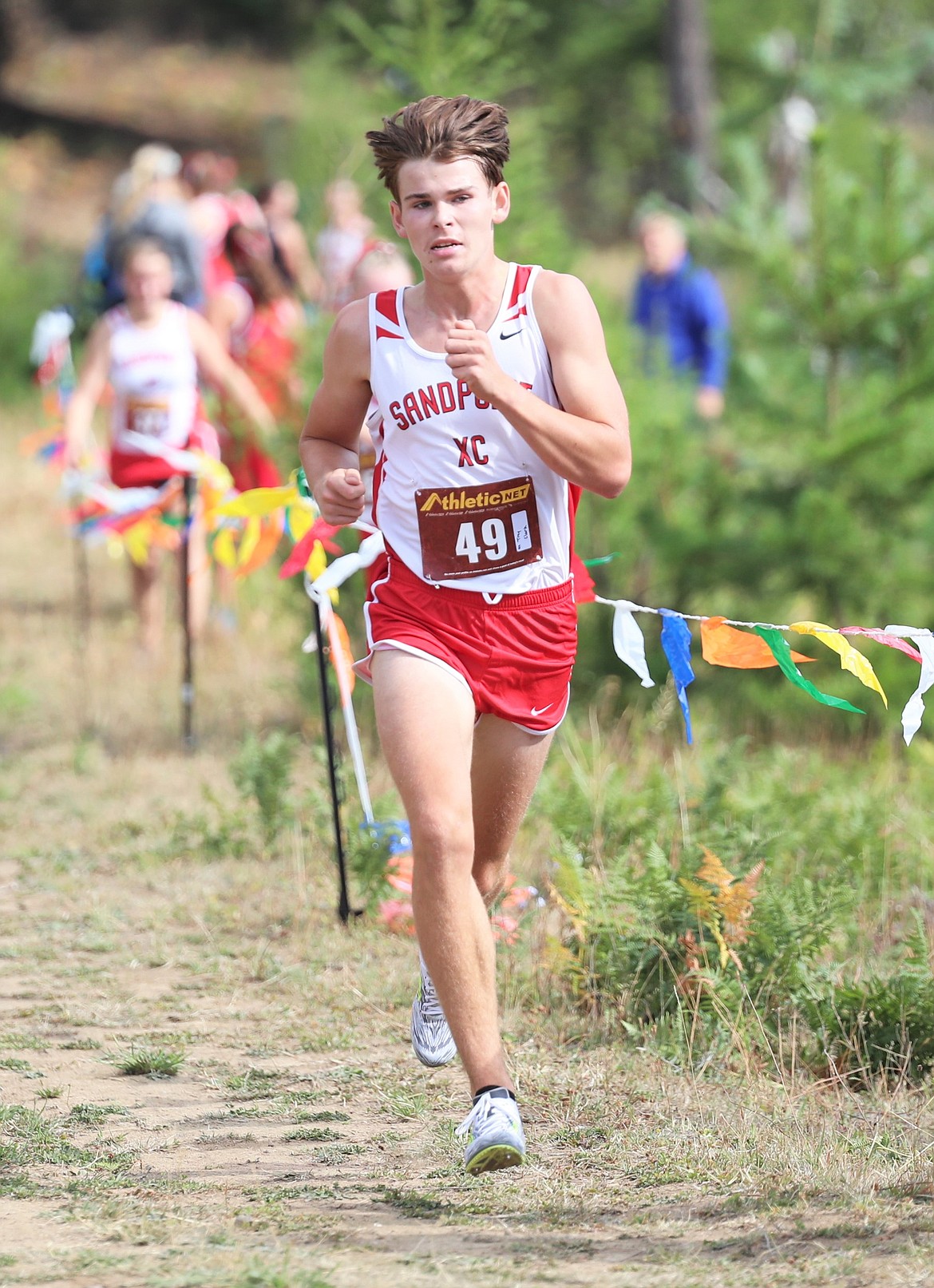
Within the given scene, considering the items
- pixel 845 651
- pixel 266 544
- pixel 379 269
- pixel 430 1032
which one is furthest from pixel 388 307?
pixel 379 269

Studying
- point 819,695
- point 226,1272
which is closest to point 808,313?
point 819,695

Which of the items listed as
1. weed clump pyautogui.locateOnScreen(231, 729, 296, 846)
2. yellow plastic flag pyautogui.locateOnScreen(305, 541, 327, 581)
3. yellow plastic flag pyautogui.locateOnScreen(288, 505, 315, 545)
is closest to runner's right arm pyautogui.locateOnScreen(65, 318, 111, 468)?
weed clump pyautogui.locateOnScreen(231, 729, 296, 846)

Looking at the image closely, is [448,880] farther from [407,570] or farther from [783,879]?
[783,879]

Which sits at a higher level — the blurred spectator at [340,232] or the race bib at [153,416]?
the blurred spectator at [340,232]

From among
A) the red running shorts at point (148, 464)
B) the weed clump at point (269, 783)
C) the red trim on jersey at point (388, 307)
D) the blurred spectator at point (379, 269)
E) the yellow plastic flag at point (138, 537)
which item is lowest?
the weed clump at point (269, 783)

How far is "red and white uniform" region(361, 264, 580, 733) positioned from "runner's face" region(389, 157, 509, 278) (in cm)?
13

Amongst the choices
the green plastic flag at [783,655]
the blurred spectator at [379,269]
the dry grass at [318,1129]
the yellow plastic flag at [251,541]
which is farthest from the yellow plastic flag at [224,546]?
the green plastic flag at [783,655]

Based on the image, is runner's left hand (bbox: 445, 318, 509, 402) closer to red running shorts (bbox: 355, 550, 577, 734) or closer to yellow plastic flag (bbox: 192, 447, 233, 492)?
red running shorts (bbox: 355, 550, 577, 734)

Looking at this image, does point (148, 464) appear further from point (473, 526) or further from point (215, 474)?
point (473, 526)

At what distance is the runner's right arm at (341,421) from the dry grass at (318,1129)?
1429 millimetres

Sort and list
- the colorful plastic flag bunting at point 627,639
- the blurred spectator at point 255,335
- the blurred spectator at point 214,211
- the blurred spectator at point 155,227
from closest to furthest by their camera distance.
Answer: the colorful plastic flag bunting at point 627,639 → the blurred spectator at point 255,335 → the blurred spectator at point 155,227 → the blurred spectator at point 214,211

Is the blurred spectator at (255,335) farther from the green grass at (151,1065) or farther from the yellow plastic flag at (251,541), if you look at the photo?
the green grass at (151,1065)

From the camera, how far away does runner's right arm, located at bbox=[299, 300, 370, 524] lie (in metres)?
3.76

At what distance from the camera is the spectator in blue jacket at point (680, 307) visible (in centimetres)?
1017
